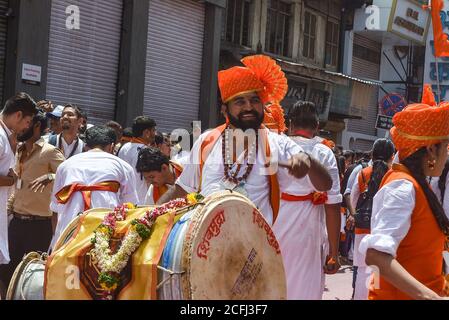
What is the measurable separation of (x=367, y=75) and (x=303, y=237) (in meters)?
21.4

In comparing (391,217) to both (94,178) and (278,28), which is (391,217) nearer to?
(94,178)

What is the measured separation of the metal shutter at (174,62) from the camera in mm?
14586

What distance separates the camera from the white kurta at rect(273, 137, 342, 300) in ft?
19.0

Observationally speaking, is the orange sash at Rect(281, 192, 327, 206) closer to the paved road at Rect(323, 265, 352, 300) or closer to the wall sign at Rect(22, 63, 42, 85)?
the paved road at Rect(323, 265, 352, 300)

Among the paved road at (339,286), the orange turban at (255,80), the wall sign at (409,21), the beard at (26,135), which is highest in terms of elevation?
the wall sign at (409,21)

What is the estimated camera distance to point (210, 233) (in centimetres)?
356

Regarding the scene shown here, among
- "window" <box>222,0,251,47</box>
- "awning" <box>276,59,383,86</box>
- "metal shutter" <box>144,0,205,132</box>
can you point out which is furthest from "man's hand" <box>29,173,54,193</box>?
"awning" <box>276,59,383,86</box>

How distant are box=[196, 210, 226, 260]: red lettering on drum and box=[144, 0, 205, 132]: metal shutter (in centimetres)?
1102

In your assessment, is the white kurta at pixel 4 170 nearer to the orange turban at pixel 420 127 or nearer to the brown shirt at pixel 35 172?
the brown shirt at pixel 35 172

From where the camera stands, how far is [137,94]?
14.0 m

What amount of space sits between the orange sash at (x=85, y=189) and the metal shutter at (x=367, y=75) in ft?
65.9

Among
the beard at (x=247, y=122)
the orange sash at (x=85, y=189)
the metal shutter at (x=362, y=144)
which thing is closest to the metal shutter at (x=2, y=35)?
the orange sash at (x=85, y=189)

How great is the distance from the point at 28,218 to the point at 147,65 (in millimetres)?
7873

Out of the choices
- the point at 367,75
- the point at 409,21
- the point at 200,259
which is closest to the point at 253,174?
the point at 200,259
